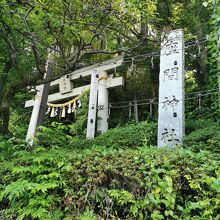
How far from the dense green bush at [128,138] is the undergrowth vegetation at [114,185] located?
4356 mm

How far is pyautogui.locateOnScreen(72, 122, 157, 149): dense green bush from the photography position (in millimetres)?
8023

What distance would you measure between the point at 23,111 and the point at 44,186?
12.2 meters

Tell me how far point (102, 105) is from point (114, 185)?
26.6 ft

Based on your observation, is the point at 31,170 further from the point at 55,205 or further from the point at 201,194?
the point at 201,194

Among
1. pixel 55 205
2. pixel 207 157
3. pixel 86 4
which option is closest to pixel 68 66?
pixel 86 4

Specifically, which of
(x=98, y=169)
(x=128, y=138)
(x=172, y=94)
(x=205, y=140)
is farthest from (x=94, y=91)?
(x=98, y=169)

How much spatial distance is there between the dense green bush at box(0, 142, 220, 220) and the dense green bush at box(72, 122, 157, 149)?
4.36 meters

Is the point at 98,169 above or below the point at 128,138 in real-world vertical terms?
below

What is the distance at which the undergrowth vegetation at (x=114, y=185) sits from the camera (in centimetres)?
264

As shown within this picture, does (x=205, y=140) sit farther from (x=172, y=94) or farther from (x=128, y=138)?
(x=128, y=138)

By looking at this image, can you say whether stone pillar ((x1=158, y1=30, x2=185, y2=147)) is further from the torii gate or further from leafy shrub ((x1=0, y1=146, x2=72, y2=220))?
leafy shrub ((x1=0, y1=146, x2=72, y2=220))

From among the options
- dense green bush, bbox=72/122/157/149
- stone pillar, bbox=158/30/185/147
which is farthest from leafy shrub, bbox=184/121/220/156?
dense green bush, bbox=72/122/157/149

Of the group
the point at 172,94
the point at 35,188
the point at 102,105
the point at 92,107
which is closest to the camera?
the point at 35,188

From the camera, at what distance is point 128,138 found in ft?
27.3
